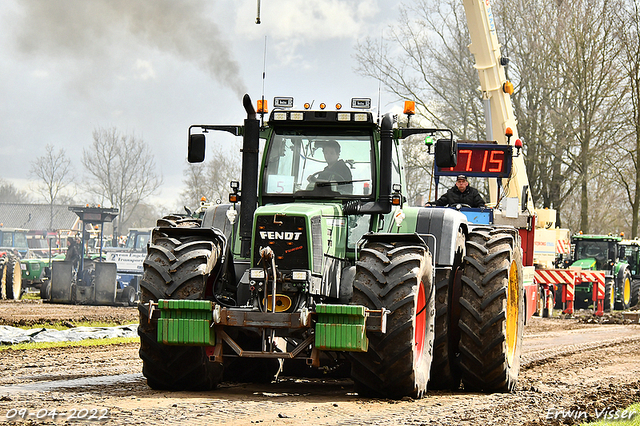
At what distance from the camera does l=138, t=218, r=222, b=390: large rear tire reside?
770cm

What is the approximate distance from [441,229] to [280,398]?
8.22 feet

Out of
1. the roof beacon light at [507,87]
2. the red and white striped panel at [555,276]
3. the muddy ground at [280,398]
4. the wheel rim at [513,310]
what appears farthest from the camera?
the red and white striped panel at [555,276]

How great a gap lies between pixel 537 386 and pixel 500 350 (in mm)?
1270

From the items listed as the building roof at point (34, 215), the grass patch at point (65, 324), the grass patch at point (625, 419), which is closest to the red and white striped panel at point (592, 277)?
the grass patch at point (65, 324)

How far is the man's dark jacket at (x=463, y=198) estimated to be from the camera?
14.3m

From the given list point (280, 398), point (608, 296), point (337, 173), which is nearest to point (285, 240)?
point (337, 173)

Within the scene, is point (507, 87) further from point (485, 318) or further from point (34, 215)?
point (34, 215)

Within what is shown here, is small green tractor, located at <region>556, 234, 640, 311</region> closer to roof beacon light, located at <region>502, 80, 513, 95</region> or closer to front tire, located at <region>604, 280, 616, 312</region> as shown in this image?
front tire, located at <region>604, 280, 616, 312</region>

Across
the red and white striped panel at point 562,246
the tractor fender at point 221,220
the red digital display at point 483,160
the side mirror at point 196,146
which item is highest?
the red digital display at point 483,160

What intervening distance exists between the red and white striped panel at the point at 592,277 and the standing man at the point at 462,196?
1424 centimetres

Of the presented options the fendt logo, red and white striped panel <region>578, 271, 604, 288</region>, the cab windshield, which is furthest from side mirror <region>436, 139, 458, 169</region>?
red and white striped panel <region>578, 271, 604, 288</region>

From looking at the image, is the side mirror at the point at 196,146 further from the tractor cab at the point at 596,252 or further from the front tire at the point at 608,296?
the tractor cab at the point at 596,252

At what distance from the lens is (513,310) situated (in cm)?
1037

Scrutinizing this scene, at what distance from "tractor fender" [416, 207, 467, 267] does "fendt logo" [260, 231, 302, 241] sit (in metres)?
1.59
